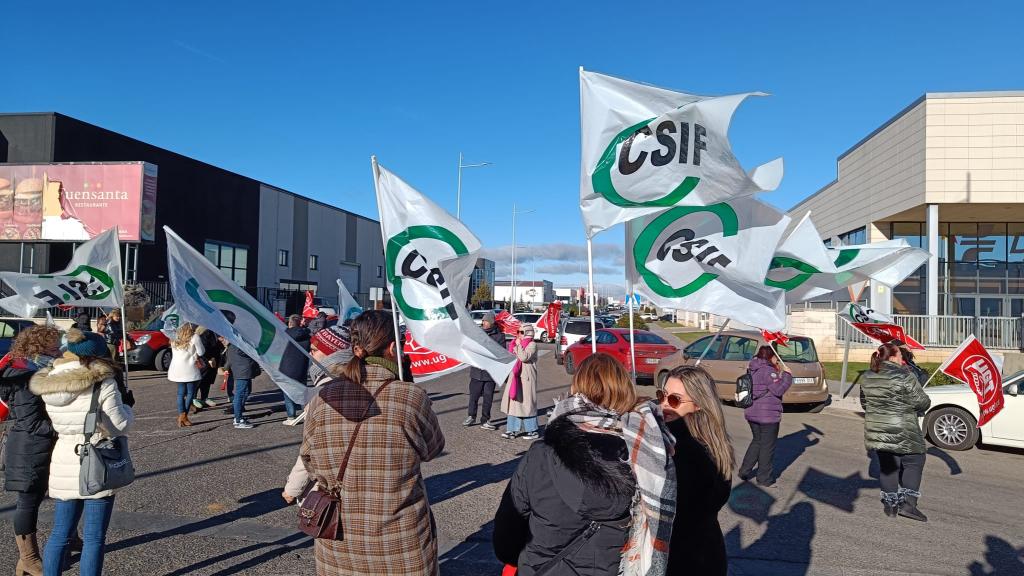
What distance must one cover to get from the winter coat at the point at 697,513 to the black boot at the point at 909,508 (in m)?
4.65

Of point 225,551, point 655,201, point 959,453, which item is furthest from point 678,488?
point 959,453

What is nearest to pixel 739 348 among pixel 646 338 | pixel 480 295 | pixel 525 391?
pixel 646 338

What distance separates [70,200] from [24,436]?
3095cm

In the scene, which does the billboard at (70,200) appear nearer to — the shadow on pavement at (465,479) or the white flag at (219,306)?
the shadow on pavement at (465,479)

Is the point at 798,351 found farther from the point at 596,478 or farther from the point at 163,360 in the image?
the point at 163,360

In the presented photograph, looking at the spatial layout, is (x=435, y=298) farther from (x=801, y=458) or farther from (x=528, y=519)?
(x=801, y=458)

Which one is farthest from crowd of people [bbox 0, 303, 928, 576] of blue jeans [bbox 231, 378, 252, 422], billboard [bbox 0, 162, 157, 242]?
billboard [bbox 0, 162, 157, 242]

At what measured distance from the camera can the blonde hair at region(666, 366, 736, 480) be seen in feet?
10.1

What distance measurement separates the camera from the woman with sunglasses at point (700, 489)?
9.63 ft

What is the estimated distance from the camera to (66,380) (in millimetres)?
4102

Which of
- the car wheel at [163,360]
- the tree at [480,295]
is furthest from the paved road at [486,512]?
the tree at [480,295]

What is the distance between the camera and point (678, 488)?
2.91 m

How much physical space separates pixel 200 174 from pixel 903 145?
3340cm

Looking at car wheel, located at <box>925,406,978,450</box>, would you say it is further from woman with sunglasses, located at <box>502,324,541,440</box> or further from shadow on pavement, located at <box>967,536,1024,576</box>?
woman with sunglasses, located at <box>502,324,541,440</box>
